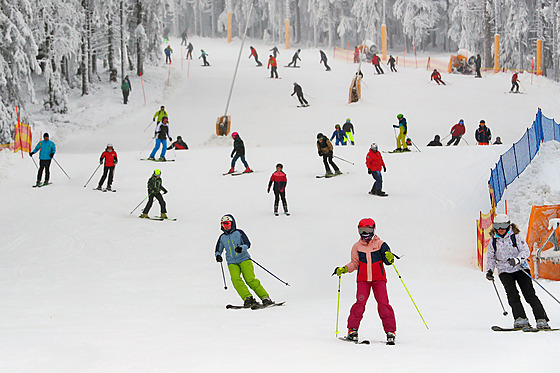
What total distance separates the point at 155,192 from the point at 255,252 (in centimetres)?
348

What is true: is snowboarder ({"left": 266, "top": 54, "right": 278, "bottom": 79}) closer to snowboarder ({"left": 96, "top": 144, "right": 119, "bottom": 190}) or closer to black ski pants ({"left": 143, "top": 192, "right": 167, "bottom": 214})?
snowboarder ({"left": 96, "top": 144, "right": 119, "bottom": 190})

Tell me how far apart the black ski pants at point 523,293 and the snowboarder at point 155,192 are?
10.3m

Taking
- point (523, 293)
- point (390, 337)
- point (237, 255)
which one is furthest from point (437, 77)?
point (390, 337)

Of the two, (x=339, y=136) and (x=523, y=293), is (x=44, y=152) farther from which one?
(x=523, y=293)

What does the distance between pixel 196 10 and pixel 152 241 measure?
6867 centimetres

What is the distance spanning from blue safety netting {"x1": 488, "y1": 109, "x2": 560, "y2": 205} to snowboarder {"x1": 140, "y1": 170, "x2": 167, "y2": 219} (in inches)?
309

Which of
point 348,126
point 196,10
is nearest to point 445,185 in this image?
point 348,126

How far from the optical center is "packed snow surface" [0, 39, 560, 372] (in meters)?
6.77

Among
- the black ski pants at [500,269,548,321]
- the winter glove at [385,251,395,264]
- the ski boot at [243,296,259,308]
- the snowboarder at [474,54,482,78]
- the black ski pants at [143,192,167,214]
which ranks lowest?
the ski boot at [243,296,259,308]

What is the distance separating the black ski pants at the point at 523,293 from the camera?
7828 mm

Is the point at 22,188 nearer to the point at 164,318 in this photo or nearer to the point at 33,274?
the point at 33,274

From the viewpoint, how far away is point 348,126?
87.2 ft

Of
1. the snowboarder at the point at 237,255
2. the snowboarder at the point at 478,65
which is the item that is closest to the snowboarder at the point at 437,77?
the snowboarder at the point at 478,65

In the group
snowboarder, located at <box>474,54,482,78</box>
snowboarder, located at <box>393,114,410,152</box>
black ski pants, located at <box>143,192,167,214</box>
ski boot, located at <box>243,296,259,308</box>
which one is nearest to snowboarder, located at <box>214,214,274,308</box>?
ski boot, located at <box>243,296,259,308</box>
